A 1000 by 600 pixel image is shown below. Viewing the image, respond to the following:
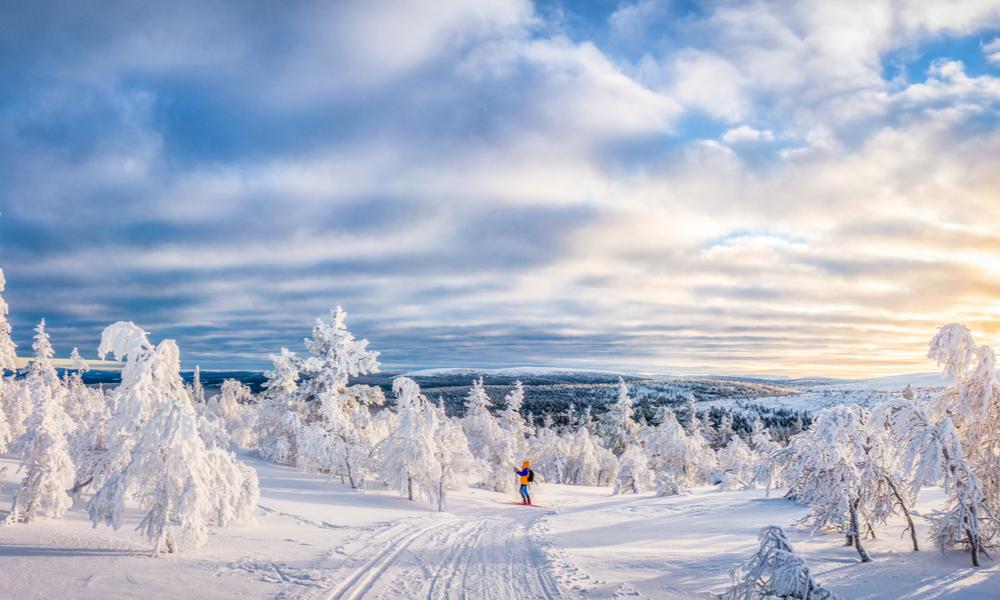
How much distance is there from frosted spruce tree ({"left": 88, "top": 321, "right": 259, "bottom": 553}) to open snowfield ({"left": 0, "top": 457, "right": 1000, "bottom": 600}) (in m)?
0.91

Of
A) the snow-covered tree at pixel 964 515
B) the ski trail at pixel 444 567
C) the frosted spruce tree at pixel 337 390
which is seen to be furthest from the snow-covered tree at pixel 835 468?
the frosted spruce tree at pixel 337 390

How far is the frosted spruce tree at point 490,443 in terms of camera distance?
140ft

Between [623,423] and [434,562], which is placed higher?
[434,562]

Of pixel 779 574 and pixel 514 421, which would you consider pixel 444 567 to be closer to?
pixel 779 574

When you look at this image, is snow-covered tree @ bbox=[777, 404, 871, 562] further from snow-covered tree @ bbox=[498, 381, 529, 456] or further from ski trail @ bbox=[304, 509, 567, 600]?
snow-covered tree @ bbox=[498, 381, 529, 456]

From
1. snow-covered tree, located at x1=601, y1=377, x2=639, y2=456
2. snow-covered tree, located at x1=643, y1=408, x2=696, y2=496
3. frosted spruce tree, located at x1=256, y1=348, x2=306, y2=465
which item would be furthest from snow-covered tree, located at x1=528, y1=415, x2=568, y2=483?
frosted spruce tree, located at x1=256, y1=348, x2=306, y2=465

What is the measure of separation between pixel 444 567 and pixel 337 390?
24.8m

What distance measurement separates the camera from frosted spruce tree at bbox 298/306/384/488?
31.2 metres

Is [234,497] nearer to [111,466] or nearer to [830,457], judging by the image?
[111,466]

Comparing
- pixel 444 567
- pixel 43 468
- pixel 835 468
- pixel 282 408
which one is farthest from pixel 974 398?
pixel 282 408

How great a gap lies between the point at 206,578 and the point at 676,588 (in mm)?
10285

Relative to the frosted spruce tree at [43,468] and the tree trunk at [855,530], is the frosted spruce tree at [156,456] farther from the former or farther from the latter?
the tree trunk at [855,530]

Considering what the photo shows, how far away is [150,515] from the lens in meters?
11.3

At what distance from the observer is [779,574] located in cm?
783
